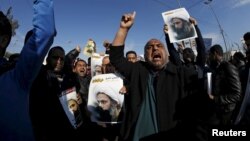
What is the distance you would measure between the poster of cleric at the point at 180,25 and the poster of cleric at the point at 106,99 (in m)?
1.21

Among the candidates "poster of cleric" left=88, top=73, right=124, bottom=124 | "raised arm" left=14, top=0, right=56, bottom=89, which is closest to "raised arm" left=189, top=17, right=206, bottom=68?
"poster of cleric" left=88, top=73, right=124, bottom=124

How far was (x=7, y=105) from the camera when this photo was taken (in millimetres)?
1710

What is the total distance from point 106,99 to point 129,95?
3.10 ft

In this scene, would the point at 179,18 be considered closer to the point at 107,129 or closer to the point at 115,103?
the point at 115,103

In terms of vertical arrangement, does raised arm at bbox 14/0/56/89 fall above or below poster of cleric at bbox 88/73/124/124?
above

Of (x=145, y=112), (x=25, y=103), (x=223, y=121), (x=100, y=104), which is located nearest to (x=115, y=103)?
(x=100, y=104)

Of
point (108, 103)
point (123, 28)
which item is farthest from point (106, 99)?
point (123, 28)

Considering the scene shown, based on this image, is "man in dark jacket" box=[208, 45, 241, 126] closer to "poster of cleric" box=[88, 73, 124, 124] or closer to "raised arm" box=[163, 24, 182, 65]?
"raised arm" box=[163, 24, 182, 65]

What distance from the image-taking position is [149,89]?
3047mm

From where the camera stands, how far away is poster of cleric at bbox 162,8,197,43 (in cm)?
465

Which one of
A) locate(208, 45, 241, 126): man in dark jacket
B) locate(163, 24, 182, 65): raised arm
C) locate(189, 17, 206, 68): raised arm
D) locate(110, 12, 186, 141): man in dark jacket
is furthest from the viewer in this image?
locate(189, 17, 206, 68): raised arm

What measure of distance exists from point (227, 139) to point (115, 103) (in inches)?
72.9

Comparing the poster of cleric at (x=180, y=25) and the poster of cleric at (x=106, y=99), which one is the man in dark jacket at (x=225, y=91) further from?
the poster of cleric at (x=106, y=99)

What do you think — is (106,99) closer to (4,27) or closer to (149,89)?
(149,89)
